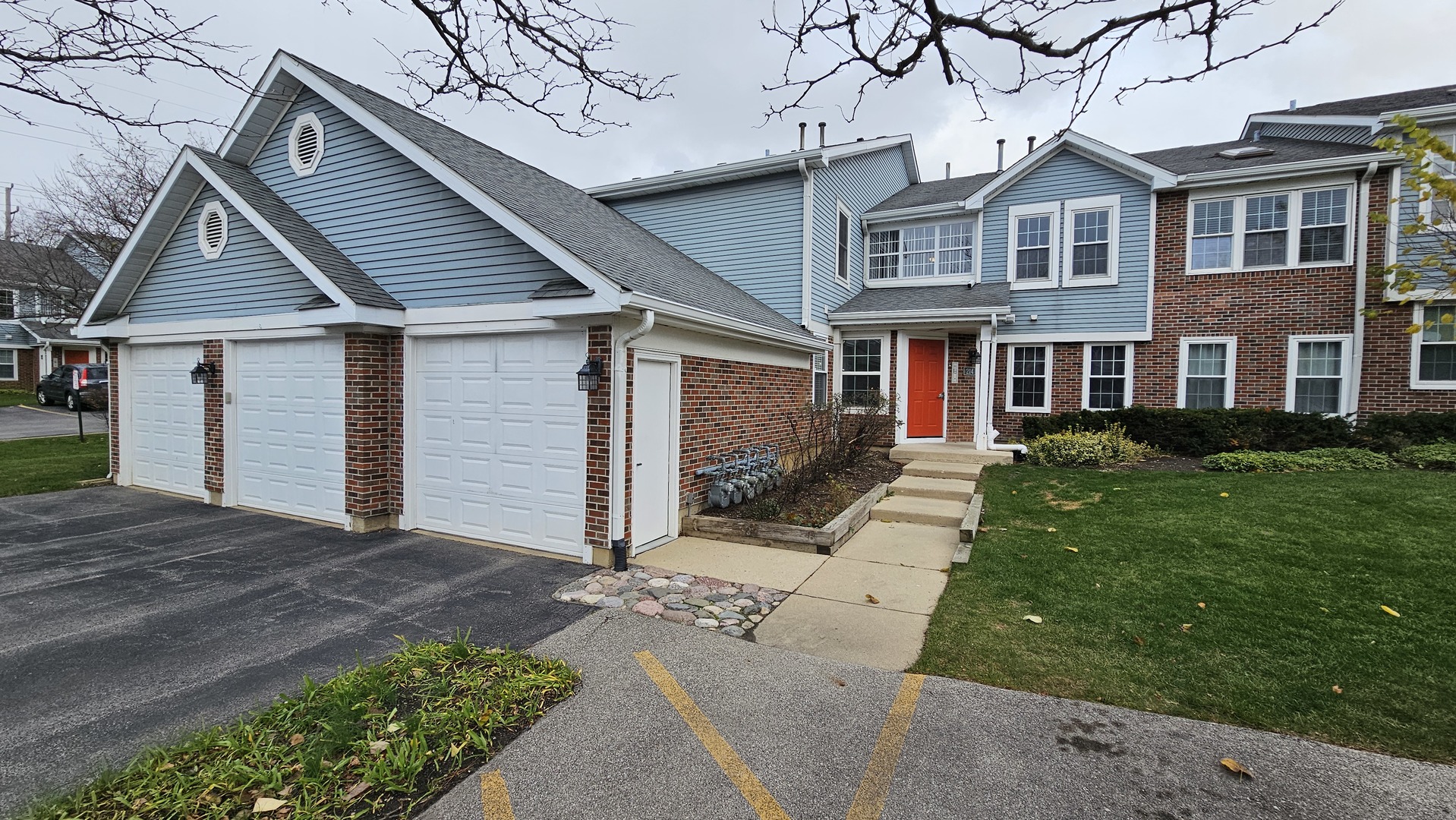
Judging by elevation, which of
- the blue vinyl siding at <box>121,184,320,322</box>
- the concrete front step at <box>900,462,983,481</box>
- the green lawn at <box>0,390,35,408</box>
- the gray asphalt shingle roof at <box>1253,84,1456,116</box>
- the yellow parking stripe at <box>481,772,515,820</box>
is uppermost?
the gray asphalt shingle roof at <box>1253,84,1456,116</box>

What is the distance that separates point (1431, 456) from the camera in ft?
32.1

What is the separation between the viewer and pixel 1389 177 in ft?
37.1

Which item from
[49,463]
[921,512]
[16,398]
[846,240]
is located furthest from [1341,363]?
[16,398]

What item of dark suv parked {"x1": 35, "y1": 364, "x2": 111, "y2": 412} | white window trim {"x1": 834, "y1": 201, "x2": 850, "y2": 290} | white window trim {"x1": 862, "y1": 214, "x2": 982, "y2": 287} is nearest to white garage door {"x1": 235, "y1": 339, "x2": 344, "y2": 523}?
white window trim {"x1": 834, "y1": 201, "x2": 850, "y2": 290}

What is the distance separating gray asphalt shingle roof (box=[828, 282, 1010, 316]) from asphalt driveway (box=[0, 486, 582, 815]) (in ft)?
30.1

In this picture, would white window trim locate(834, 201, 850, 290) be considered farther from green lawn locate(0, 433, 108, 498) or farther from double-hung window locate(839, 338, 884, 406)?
green lawn locate(0, 433, 108, 498)

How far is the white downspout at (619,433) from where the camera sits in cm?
635

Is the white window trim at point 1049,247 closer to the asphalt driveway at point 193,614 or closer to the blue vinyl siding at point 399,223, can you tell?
the blue vinyl siding at point 399,223

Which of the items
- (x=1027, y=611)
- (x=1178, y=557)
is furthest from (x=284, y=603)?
(x=1178, y=557)

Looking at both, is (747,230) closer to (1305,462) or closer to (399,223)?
(399,223)

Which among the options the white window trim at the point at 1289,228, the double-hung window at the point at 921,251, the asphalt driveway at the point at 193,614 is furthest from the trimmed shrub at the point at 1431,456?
the asphalt driveway at the point at 193,614

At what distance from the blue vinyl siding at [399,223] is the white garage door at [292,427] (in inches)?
53.9

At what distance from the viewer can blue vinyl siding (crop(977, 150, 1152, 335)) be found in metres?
12.8

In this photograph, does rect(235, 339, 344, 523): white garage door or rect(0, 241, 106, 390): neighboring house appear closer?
rect(235, 339, 344, 523): white garage door
